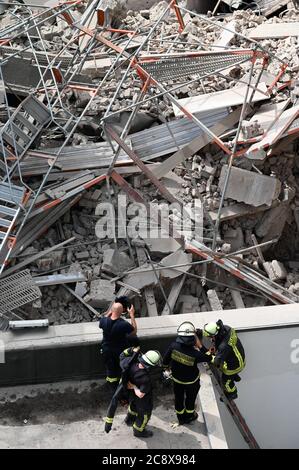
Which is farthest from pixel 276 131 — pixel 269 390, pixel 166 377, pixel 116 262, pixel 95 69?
pixel 166 377

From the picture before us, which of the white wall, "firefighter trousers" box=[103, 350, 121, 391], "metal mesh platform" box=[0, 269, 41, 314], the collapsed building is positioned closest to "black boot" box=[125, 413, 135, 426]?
"firefighter trousers" box=[103, 350, 121, 391]

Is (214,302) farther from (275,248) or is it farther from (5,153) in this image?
(5,153)

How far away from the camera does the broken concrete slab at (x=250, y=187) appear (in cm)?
1168

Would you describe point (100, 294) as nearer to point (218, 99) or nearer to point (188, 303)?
point (188, 303)

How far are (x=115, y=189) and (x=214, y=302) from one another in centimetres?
249

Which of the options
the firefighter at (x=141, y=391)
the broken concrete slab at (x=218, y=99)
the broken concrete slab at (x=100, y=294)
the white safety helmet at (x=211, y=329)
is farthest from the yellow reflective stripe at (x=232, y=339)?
the broken concrete slab at (x=218, y=99)

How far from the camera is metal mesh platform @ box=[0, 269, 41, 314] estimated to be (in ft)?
34.4

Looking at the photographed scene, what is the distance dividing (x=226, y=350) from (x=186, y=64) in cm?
494

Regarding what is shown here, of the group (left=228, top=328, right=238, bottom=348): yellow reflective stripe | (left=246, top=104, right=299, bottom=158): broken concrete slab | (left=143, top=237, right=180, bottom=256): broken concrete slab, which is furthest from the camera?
(left=246, top=104, right=299, bottom=158): broken concrete slab

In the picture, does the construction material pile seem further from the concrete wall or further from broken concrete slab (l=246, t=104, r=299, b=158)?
the concrete wall

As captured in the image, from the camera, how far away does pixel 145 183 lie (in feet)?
38.6

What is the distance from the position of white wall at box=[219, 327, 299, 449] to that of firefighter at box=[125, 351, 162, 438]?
139 cm
